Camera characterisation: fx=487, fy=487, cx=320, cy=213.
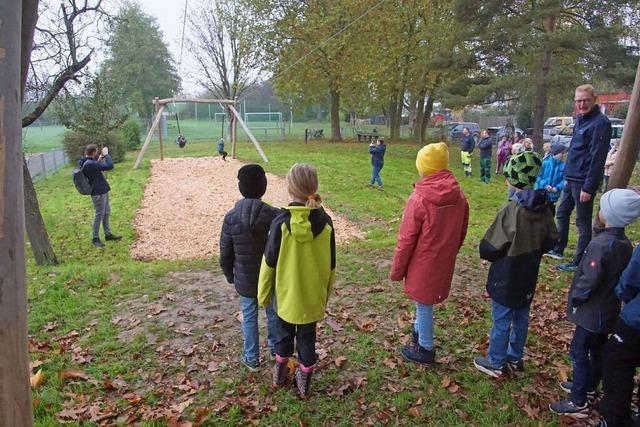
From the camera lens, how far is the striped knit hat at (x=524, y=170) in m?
3.41

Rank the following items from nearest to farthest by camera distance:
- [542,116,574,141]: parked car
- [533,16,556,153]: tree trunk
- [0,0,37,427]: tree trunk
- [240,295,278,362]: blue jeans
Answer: [0,0,37,427]: tree trunk → [240,295,278,362]: blue jeans → [533,16,556,153]: tree trunk → [542,116,574,141]: parked car

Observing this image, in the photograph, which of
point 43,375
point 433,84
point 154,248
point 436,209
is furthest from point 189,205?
point 433,84

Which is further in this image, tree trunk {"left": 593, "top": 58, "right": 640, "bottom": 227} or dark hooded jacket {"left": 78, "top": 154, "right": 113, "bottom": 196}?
dark hooded jacket {"left": 78, "top": 154, "right": 113, "bottom": 196}

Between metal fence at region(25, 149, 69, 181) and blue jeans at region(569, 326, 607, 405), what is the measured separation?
18453mm

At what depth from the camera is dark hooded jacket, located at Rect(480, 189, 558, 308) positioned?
334cm

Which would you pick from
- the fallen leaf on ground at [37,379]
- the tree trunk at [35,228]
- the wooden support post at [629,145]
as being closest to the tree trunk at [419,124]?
the tree trunk at [35,228]

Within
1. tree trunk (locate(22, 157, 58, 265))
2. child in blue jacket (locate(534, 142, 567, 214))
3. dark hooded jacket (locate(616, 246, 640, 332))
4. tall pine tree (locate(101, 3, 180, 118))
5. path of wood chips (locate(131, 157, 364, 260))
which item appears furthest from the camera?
tall pine tree (locate(101, 3, 180, 118))

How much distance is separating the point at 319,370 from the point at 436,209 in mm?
1587

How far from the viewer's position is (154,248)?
9016 mm

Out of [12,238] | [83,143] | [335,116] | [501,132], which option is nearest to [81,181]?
[12,238]

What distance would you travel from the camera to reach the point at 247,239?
3.60 meters

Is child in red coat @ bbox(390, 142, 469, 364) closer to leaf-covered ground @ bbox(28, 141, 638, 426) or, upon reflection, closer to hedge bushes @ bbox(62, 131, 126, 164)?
leaf-covered ground @ bbox(28, 141, 638, 426)

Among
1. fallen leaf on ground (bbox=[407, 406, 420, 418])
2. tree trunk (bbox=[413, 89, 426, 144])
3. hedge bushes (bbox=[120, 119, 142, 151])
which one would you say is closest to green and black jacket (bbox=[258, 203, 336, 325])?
fallen leaf on ground (bbox=[407, 406, 420, 418])

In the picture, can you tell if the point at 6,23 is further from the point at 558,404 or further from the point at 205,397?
the point at 558,404
